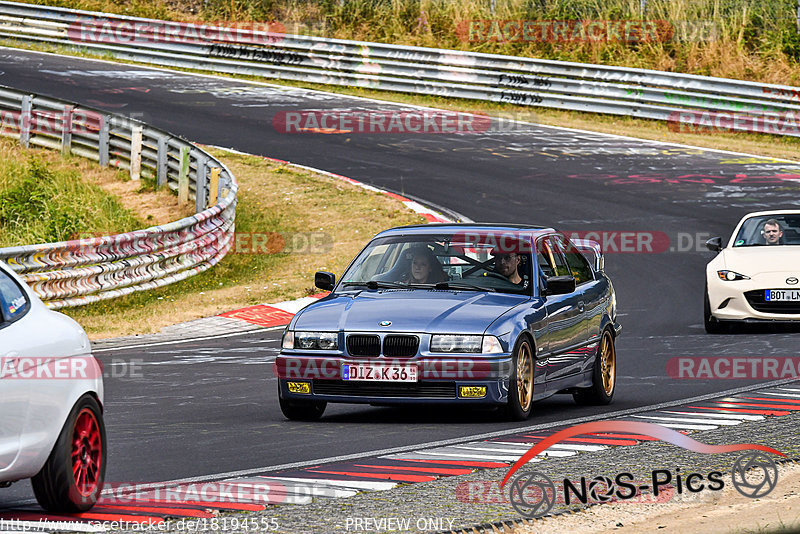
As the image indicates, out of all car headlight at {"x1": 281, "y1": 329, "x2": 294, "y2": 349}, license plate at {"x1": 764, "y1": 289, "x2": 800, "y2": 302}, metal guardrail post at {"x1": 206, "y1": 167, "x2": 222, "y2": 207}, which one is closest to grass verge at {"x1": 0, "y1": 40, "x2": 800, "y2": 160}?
metal guardrail post at {"x1": 206, "y1": 167, "x2": 222, "y2": 207}

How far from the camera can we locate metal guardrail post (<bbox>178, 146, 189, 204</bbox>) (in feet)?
78.9

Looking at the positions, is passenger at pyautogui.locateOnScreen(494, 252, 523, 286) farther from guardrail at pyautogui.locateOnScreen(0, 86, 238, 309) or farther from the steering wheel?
guardrail at pyautogui.locateOnScreen(0, 86, 238, 309)

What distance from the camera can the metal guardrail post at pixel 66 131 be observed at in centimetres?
2800

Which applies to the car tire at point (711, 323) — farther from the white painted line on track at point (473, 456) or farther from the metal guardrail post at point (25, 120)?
the metal guardrail post at point (25, 120)

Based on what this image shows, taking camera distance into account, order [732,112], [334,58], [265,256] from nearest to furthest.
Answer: [265,256]
[732,112]
[334,58]

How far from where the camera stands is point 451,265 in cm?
1098

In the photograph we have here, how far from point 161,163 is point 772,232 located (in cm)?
1235

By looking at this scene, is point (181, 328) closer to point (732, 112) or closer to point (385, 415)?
point (385, 415)

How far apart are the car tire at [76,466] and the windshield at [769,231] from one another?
1143 cm

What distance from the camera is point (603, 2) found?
38.4 m

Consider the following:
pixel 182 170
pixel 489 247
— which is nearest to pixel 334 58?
pixel 182 170

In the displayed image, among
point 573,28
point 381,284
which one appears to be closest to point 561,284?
point 381,284

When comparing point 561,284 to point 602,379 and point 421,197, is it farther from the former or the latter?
point 421,197

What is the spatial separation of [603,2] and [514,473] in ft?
105
